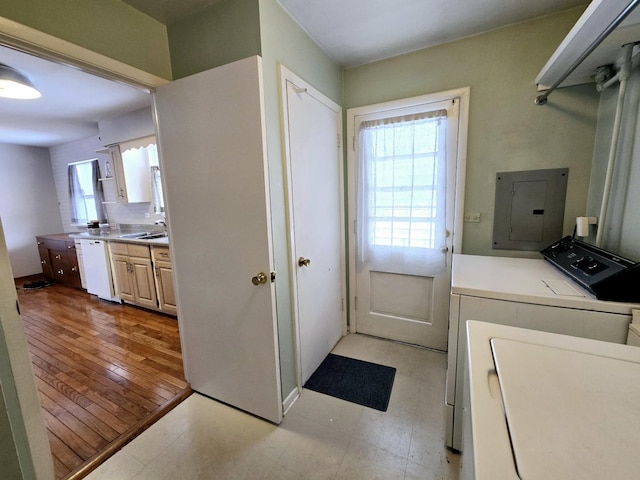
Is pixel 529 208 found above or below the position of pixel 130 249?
above

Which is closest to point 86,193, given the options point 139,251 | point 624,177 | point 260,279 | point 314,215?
point 139,251

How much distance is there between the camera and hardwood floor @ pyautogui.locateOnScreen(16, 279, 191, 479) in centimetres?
154

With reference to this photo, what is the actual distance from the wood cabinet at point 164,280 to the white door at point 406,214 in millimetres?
1964

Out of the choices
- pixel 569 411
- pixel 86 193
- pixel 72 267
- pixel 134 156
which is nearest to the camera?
pixel 569 411

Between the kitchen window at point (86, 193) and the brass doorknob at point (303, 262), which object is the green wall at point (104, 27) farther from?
the kitchen window at point (86, 193)

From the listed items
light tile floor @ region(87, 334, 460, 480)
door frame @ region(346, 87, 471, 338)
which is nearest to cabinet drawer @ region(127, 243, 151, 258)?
light tile floor @ region(87, 334, 460, 480)

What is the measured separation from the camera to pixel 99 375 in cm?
210

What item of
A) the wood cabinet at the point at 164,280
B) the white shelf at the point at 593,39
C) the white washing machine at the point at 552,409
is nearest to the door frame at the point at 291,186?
the white washing machine at the point at 552,409

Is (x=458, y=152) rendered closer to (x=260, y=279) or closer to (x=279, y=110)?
(x=279, y=110)

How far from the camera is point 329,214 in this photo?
2162 millimetres

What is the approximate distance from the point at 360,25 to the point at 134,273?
3.35m

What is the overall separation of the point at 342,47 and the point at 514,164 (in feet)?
4.86

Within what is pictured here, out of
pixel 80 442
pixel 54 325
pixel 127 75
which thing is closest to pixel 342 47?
pixel 127 75

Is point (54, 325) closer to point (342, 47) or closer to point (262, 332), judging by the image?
point (262, 332)
